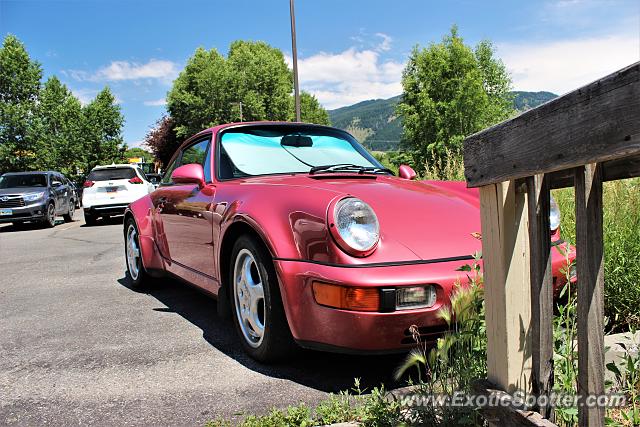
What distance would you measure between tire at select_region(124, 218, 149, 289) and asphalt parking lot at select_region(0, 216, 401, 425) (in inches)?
5.6

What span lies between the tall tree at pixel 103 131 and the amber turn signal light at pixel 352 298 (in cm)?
3649

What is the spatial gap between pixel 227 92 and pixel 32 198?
31562 mm

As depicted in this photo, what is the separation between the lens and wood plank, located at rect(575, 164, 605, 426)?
1.37 metres

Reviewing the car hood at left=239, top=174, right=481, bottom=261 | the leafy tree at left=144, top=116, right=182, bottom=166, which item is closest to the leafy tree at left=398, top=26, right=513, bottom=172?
the leafy tree at left=144, top=116, right=182, bottom=166

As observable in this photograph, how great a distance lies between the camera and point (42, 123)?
108 feet

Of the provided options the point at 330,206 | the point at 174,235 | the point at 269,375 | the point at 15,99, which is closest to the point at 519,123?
the point at 330,206

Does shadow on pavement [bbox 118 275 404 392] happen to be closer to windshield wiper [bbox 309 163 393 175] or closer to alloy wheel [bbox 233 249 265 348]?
alloy wheel [bbox 233 249 265 348]

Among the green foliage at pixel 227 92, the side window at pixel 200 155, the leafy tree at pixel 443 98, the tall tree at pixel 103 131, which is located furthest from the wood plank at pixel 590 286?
the leafy tree at pixel 443 98

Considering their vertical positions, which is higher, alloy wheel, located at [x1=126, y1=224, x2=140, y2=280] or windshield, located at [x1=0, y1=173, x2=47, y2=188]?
windshield, located at [x1=0, y1=173, x2=47, y2=188]

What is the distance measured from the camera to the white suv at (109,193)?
14352mm

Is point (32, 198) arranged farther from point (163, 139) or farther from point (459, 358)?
point (163, 139)

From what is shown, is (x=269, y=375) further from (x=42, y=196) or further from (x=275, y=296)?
(x=42, y=196)

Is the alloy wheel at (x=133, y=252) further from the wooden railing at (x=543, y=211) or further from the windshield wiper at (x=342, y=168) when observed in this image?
the wooden railing at (x=543, y=211)

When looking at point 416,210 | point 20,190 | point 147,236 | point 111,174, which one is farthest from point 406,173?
point 20,190
